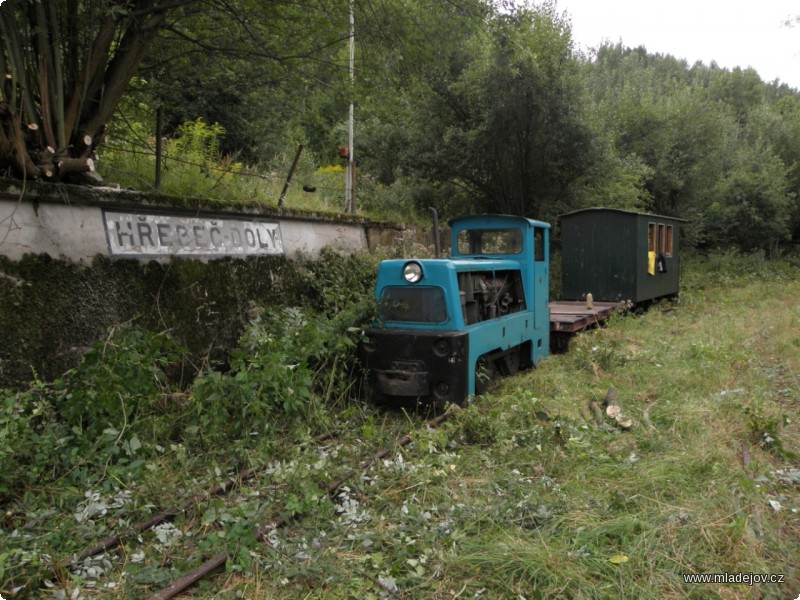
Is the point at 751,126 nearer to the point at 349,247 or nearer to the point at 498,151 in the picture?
the point at 498,151

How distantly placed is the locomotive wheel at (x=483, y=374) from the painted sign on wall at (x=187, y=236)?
3121 mm

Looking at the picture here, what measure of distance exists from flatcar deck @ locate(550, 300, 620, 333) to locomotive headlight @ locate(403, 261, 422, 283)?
11.6ft

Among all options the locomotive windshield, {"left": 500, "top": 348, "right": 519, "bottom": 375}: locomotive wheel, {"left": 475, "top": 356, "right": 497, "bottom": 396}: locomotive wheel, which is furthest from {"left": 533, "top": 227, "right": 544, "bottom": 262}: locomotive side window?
the locomotive windshield

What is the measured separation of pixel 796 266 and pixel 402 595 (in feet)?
88.1

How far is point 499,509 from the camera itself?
12.0 ft

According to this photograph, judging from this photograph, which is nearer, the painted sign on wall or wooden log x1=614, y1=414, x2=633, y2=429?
wooden log x1=614, y1=414, x2=633, y2=429

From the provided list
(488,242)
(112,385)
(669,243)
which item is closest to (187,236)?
(112,385)

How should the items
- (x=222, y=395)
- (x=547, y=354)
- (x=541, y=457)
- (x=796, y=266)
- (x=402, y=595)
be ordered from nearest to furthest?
1. (x=402, y=595)
2. (x=541, y=457)
3. (x=222, y=395)
4. (x=547, y=354)
5. (x=796, y=266)

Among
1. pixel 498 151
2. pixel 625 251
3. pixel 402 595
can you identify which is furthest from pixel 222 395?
pixel 498 151

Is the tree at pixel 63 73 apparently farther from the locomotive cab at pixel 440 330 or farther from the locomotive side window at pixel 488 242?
the locomotive side window at pixel 488 242

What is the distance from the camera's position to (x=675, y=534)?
3.27 metres

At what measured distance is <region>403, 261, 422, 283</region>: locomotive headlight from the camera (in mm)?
5934

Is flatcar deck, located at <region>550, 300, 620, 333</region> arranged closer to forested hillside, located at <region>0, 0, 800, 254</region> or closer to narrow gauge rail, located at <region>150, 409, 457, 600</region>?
forested hillside, located at <region>0, 0, 800, 254</region>

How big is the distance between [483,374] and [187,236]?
3.62m
